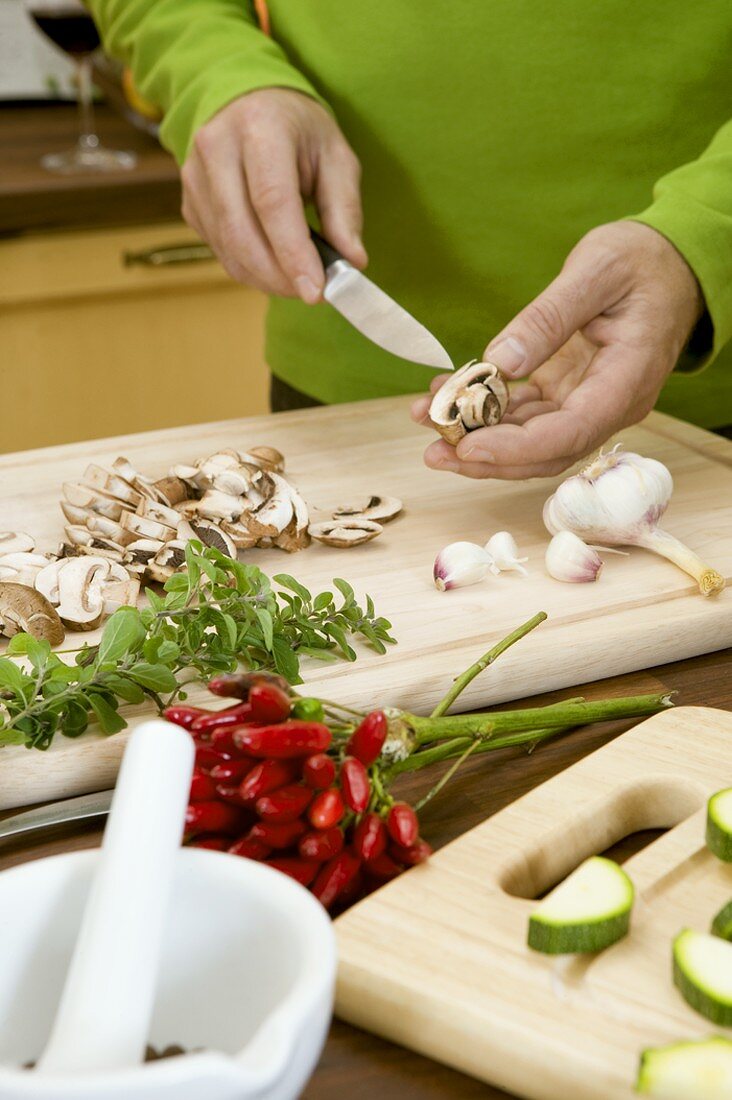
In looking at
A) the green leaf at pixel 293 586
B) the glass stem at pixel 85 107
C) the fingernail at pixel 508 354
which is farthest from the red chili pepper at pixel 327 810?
the glass stem at pixel 85 107

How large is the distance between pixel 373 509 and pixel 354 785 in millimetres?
665

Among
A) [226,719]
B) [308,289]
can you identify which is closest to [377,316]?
[308,289]

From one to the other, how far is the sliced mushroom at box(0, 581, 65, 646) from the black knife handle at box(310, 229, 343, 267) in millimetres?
578

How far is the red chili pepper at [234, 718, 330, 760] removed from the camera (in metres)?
0.74

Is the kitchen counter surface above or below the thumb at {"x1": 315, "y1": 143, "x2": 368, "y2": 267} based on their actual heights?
below

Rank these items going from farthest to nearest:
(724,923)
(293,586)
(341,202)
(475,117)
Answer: (475,117) < (341,202) < (293,586) < (724,923)

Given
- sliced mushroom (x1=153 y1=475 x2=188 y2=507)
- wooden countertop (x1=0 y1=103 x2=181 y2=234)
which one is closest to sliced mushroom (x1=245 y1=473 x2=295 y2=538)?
sliced mushroom (x1=153 y1=475 x2=188 y2=507)

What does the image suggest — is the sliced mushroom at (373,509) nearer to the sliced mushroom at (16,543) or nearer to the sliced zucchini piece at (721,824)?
the sliced mushroom at (16,543)

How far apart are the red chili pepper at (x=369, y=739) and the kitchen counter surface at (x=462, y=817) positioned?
127mm

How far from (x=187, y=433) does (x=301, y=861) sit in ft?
2.98

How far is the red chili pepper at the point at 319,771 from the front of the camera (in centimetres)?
74

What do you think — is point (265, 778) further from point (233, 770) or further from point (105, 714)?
point (105, 714)

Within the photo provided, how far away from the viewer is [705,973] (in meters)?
0.67

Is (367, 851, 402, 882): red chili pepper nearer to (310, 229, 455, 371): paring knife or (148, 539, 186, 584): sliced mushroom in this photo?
(148, 539, 186, 584): sliced mushroom
